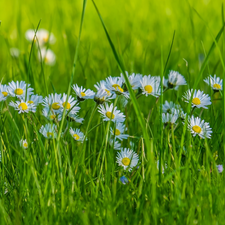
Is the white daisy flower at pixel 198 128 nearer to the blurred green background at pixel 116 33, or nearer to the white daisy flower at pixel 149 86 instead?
the white daisy flower at pixel 149 86

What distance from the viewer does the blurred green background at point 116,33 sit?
255cm

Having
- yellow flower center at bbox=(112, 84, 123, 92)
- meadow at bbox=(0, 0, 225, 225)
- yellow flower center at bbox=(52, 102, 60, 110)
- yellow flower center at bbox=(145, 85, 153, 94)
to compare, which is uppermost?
yellow flower center at bbox=(145, 85, 153, 94)

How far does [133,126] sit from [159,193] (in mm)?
565

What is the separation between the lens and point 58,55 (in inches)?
121

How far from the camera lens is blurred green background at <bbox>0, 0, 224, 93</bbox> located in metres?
2.55

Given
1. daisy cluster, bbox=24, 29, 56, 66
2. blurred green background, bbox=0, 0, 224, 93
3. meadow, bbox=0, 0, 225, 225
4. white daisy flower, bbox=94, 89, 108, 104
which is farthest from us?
daisy cluster, bbox=24, 29, 56, 66

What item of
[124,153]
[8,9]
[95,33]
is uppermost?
[8,9]

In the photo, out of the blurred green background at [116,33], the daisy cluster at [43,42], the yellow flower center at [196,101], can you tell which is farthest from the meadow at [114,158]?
the daisy cluster at [43,42]

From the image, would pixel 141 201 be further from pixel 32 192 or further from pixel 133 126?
pixel 133 126

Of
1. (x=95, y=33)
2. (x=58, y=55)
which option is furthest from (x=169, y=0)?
(x=58, y=55)

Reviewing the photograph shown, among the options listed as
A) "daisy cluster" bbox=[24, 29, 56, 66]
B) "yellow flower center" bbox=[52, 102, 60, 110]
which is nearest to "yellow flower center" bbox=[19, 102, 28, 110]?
"yellow flower center" bbox=[52, 102, 60, 110]

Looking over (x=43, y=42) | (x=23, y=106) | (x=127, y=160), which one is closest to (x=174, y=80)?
(x=127, y=160)

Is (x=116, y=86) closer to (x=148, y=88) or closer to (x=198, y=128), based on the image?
(x=148, y=88)

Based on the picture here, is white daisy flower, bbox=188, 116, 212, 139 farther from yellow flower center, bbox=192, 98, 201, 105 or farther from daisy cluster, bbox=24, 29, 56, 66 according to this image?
daisy cluster, bbox=24, 29, 56, 66
